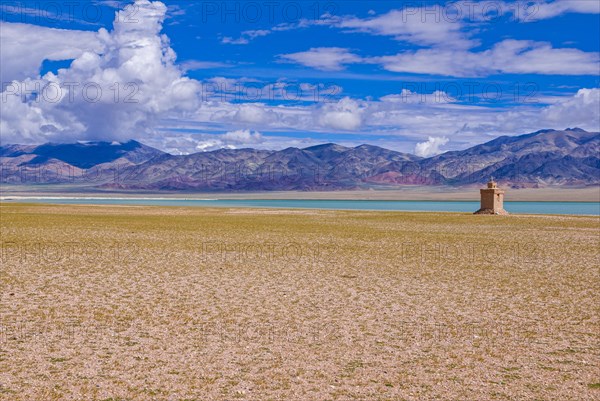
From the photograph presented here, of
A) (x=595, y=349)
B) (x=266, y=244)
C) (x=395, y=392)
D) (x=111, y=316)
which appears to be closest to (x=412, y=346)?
(x=395, y=392)

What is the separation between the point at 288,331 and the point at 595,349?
554 centimetres

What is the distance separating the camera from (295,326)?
37.5ft

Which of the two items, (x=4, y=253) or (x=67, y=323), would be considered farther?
(x=4, y=253)

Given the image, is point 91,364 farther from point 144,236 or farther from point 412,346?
point 144,236

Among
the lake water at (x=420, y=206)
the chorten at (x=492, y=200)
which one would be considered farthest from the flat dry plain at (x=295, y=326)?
the lake water at (x=420, y=206)

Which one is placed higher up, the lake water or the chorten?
the chorten

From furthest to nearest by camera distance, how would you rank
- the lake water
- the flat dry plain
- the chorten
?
the lake water, the chorten, the flat dry plain

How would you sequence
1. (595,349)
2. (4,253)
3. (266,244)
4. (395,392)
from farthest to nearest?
(266,244), (4,253), (595,349), (395,392)

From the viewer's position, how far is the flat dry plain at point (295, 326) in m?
8.16

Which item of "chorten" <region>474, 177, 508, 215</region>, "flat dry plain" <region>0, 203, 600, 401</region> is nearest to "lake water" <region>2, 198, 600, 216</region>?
"chorten" <region>474, 177, 508, 215</region>

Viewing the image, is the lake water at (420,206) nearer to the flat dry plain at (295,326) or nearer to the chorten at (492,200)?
the chorten at (492,200)

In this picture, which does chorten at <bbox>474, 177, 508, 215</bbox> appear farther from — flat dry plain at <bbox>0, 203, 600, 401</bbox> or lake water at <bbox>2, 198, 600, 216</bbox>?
flat dry plain at <bbox>0, 203, 600, 401</bbox>

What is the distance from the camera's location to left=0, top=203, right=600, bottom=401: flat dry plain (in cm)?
816

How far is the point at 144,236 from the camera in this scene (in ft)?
101
